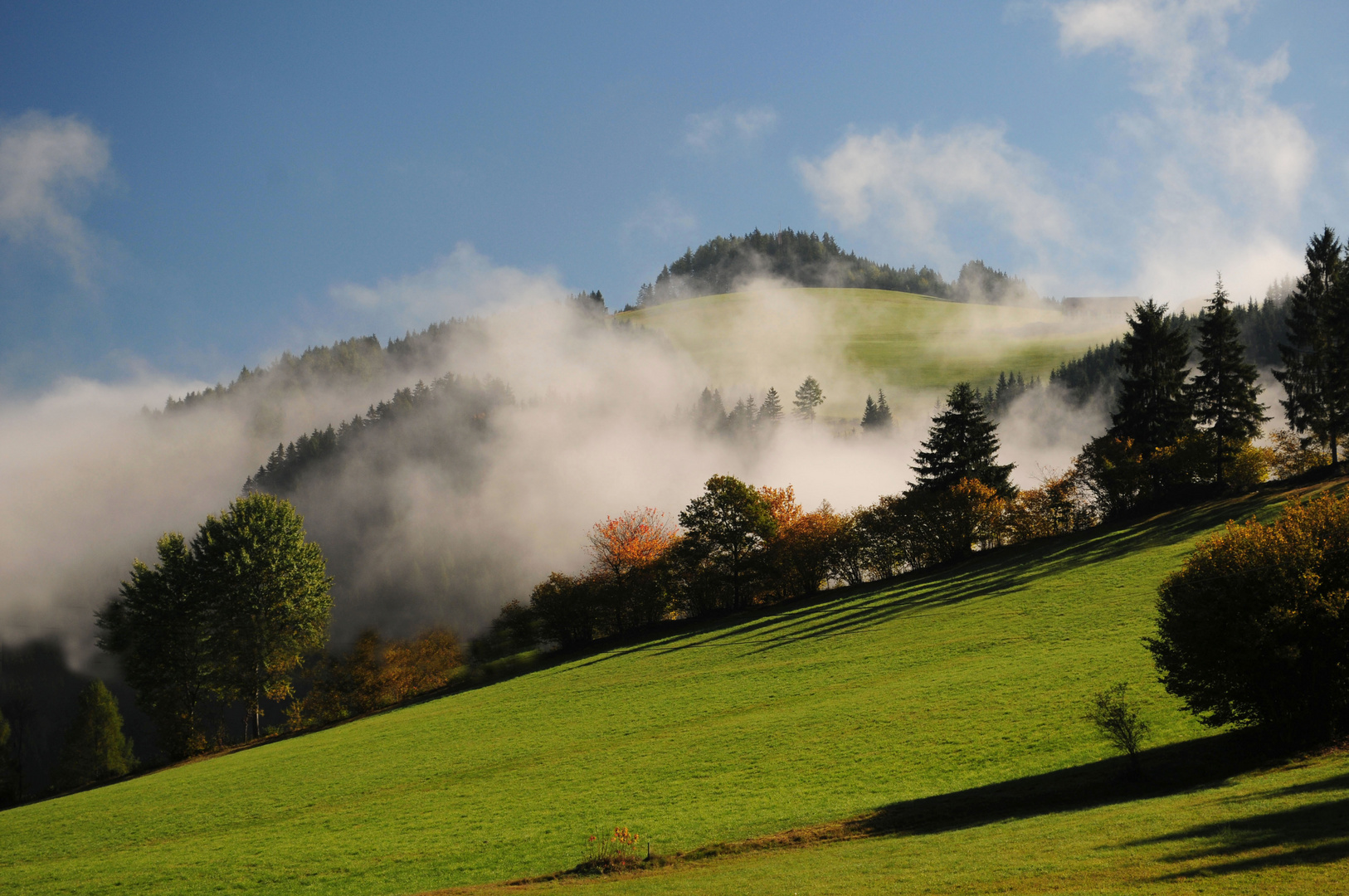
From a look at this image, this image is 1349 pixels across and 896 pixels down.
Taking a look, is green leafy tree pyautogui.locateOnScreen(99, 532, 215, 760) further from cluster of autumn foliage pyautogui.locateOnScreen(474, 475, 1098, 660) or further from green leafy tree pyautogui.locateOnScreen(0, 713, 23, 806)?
cluster of autumn foliage pyautogui.locateOnScreen(474, 475, 1098, 660)

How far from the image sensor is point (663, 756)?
3566 cm

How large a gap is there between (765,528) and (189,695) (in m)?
59.7

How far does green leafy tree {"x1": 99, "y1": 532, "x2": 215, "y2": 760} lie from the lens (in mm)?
68312

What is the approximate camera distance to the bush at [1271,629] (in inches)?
961

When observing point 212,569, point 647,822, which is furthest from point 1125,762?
point 212,569

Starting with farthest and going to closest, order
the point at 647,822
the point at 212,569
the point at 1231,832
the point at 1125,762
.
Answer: the point at 212,569, the point at 647,822, the point at 1125,762, the point at 1231,832

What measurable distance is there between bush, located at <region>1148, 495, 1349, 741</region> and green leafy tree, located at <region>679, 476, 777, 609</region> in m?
60.2

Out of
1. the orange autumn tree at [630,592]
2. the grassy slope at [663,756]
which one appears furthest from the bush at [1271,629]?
the orange autumn tree at [630,592]

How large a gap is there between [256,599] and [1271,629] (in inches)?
2981

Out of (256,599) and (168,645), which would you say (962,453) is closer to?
(256,599)

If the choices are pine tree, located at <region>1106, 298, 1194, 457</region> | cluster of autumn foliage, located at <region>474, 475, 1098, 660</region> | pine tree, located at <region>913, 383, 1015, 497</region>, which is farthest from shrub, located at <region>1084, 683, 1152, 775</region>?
pine tree, located at <region>1106, 298, 1194, 457</region>

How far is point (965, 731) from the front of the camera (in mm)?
31312

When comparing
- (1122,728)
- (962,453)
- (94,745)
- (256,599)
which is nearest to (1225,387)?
(962,453)

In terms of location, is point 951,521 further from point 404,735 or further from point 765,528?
point 404,735
